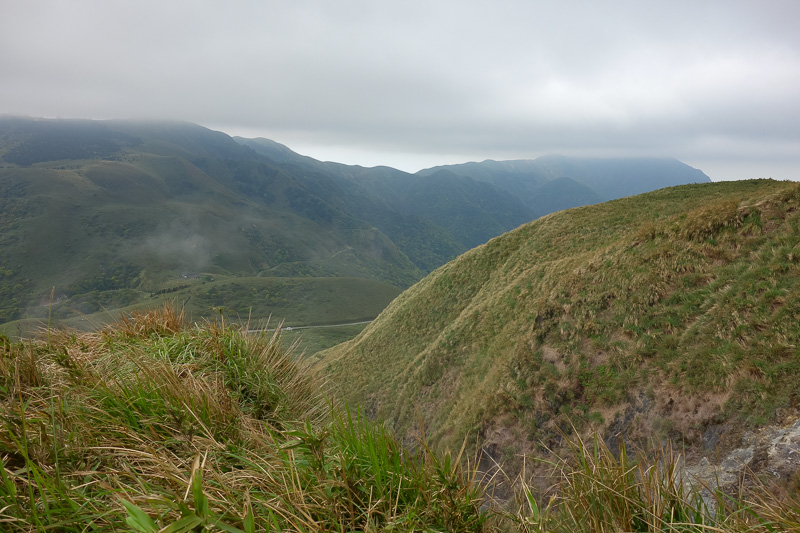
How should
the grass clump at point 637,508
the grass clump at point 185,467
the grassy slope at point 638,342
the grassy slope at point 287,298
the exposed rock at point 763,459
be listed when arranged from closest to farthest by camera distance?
1. the grass clump at point 185,467
2. the grass clump at point 637,508
3. the exposed rock at point 763,459
4. the grassy slope at point 638,342
5. the grassy slope at point 287,298

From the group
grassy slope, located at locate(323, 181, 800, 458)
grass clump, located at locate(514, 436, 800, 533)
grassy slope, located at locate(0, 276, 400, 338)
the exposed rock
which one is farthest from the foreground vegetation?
grassy slope, located at locate(0, 276, 400, 338)

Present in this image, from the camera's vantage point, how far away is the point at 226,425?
3.35 m

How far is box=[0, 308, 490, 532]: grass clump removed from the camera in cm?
209

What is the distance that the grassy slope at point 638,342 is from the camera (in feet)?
30.7

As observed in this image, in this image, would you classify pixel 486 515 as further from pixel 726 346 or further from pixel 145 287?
pixel 145 287

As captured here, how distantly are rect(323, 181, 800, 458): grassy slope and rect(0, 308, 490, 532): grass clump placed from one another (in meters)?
3.20

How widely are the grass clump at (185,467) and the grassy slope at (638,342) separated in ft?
10.5

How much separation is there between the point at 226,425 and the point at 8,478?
143cm

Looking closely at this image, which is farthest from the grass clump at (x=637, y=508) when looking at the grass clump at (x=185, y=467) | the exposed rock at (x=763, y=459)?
the exposed rock at (x=763, y=459)

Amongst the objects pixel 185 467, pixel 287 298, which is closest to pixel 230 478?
pixel 185 467

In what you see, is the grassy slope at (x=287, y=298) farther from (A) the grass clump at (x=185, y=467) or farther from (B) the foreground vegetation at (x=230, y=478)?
(B) the foreground vegetation at (x=230, y=478)

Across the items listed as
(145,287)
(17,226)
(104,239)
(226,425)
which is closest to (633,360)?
(226,425)

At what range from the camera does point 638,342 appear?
1201 cm

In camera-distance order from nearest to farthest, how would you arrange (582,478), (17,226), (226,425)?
(582,478), (226,425), (17,226)
